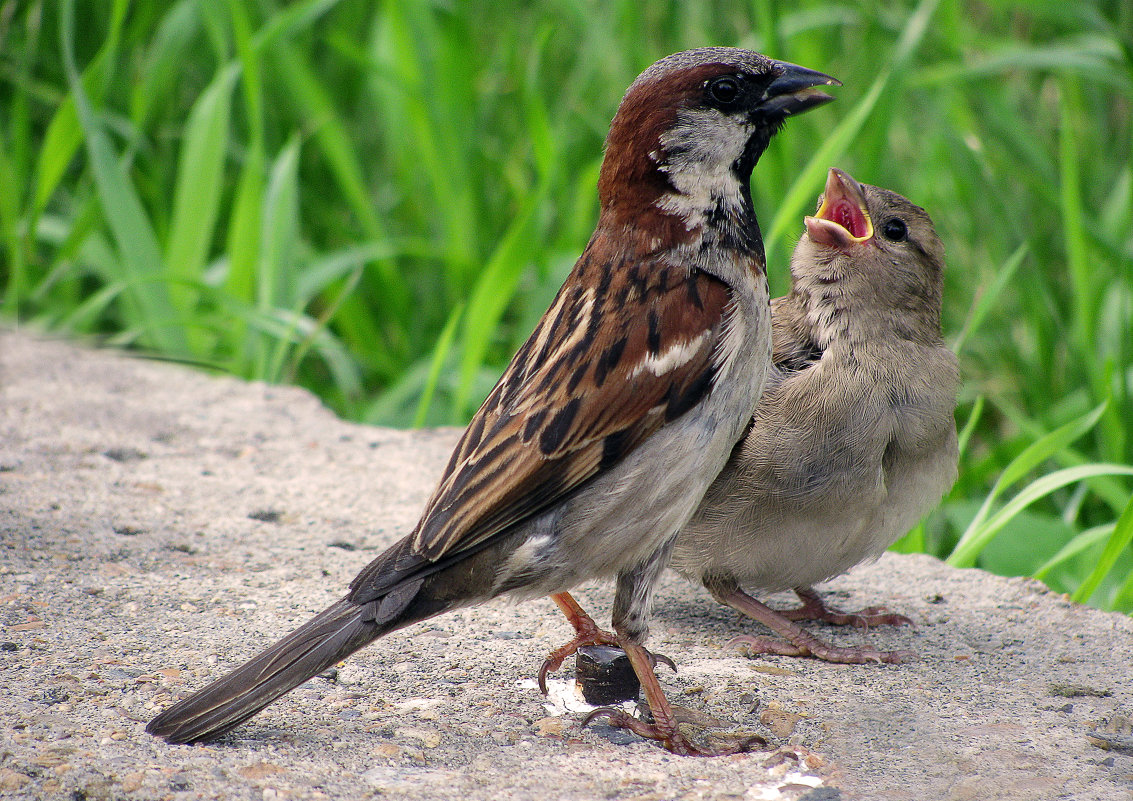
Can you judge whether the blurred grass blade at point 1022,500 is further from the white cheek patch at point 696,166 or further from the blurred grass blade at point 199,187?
the blurred grass blade at point 199,187

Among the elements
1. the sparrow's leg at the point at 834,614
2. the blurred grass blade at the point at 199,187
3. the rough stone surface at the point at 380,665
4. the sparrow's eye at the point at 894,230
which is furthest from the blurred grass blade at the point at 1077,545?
the blurred grass blade at the point at 199,187

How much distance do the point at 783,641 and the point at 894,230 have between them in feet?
3.40

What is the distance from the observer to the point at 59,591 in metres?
2.84

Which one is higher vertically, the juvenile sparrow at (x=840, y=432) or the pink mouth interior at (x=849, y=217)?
the pink mouth interior at (x=849, y=217)

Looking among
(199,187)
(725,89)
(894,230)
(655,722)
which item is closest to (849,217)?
(894,230)

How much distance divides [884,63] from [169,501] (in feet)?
11.7

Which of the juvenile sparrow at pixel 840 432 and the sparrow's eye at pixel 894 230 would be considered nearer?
the juvenile sparrow at pixel 840 432

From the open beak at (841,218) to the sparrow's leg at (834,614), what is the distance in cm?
87

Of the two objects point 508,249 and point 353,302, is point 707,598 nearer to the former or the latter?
point 508,249

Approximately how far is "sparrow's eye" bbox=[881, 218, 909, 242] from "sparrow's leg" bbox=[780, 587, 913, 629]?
35.5 inches

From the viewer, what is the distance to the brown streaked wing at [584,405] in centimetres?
244

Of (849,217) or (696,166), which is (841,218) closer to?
(849,217)

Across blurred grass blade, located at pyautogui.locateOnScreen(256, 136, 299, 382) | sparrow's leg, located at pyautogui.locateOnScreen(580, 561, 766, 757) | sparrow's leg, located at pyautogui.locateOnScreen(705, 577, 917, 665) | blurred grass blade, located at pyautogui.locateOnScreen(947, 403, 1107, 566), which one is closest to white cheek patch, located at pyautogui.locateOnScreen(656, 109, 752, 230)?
sparrow's leg, located at pyautogui.locateOnScreen(580, 561, 766, 757)

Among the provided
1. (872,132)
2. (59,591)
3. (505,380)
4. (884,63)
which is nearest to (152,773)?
(59,591)
